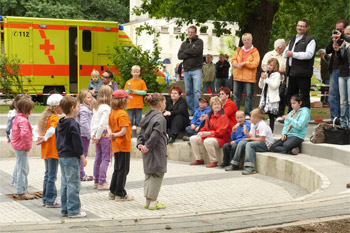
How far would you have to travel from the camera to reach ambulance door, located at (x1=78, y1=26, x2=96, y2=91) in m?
23.1

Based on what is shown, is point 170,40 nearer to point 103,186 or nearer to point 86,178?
point 86,178

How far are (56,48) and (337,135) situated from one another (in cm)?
1388

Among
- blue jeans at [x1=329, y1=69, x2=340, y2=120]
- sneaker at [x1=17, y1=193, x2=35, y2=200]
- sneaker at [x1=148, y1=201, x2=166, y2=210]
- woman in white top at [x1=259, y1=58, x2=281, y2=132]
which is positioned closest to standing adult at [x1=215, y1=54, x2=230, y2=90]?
woman in white top at [x1=259, y1=58, x2=281, y2=132]

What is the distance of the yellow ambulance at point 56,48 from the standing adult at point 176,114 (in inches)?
344

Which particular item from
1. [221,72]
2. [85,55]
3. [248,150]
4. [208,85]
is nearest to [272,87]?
[248,150]

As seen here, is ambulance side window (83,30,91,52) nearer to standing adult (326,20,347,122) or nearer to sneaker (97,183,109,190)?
standing adult (326,20,347,122)

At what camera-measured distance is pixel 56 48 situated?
22734 mm

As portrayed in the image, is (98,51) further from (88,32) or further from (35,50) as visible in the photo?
(35,50)

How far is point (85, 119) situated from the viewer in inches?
418

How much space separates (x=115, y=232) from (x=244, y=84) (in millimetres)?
8507

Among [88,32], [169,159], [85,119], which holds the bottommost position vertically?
[169,159]

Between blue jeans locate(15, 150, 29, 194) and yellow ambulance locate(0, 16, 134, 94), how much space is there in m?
12.4

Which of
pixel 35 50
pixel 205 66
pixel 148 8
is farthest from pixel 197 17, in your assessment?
pixel 35 50

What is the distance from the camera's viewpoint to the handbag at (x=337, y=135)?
11172 millimetres
